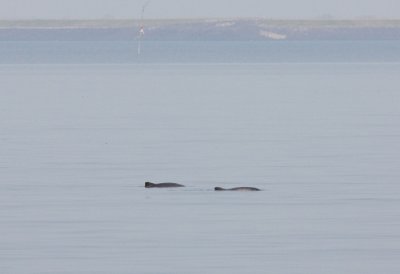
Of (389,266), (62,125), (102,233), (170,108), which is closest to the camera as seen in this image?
(389,266)

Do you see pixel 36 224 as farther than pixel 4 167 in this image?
No

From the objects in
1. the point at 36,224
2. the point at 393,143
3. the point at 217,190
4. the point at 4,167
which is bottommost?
the point at 36,224

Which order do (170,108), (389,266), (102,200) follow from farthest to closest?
(170,108) → (102,200) → (389,266)

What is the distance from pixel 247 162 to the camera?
27891 millimetres

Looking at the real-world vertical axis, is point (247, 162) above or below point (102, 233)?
above

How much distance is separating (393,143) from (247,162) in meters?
3.94

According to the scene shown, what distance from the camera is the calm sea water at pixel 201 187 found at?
17547mm

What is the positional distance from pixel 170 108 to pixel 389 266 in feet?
93.2

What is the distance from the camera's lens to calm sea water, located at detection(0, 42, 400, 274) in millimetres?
17547

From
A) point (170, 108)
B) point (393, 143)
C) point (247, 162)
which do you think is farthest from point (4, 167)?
point (170, 108)

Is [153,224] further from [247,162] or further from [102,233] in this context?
[247,162]

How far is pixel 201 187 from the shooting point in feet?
79.0

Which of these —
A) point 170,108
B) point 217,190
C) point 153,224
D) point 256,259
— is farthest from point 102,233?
point 170,108

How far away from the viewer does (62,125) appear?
3762 centimetres
